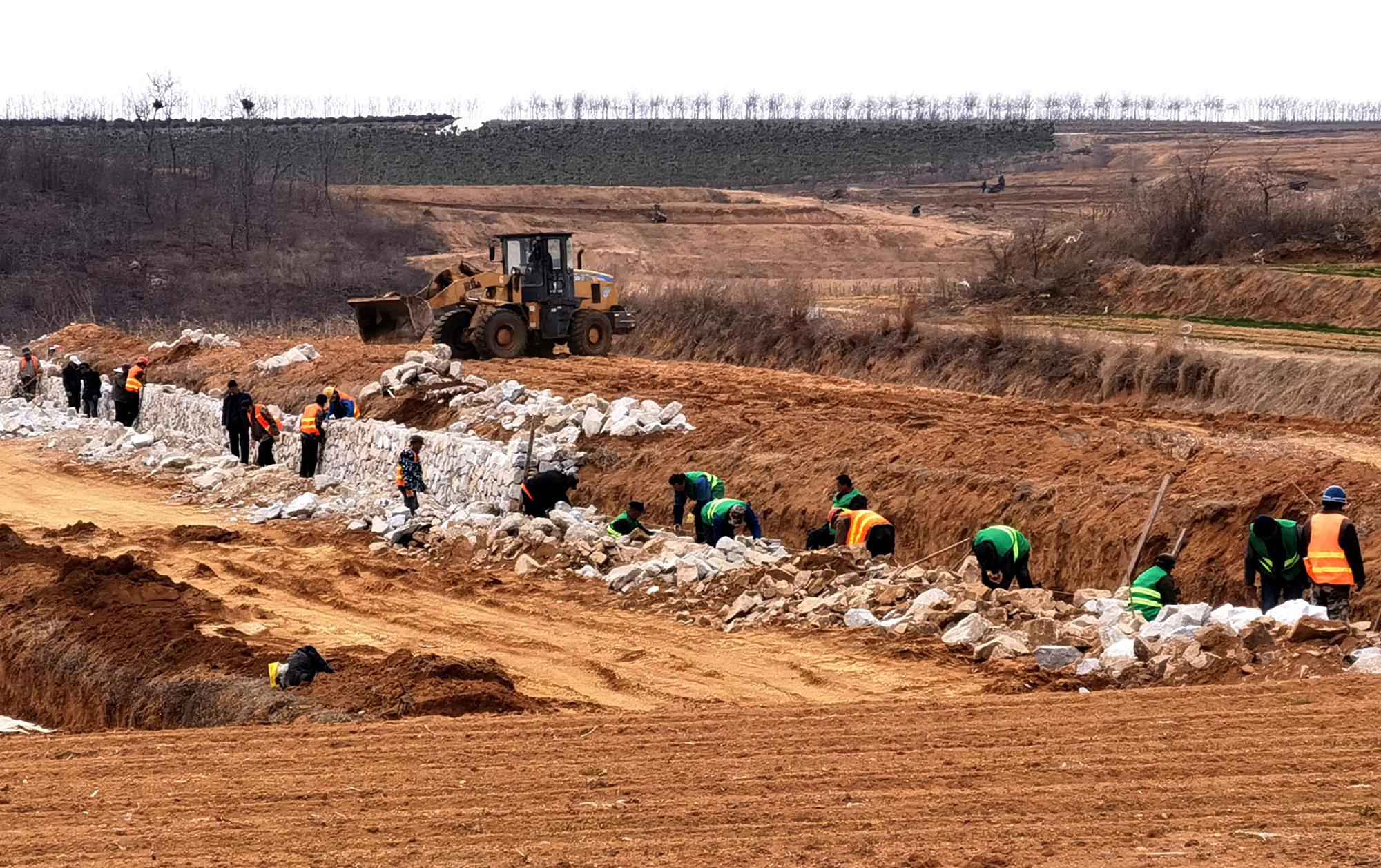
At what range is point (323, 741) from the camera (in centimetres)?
841

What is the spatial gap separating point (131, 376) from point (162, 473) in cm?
475

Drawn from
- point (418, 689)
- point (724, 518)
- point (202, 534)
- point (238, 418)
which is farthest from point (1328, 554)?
point (238, 418)

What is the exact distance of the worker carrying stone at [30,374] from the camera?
3191 cm

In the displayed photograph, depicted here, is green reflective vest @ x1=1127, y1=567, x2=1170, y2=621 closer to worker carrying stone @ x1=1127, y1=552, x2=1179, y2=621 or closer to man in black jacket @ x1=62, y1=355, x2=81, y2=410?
worker carrying stone @ x1=1127, y1=552, x2=1179, y2=621

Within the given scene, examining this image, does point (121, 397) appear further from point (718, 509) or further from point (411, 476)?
point (718, 509)

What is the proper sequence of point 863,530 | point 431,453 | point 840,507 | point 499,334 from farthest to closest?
point 499,334 < point 431,453 < point 840,507 < point 863,530

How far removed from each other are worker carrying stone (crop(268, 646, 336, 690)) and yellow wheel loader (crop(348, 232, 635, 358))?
15.8 metres

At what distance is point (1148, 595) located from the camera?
36.4 feet

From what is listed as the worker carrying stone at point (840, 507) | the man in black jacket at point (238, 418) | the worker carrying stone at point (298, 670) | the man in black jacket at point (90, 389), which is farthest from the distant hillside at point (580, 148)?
the worker carrying stone at point (298, 670)

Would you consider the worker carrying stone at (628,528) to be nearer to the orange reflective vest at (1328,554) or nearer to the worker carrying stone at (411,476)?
the worker carrying stone at (411,476)

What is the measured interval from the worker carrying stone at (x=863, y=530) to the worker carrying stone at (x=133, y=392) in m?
18.0

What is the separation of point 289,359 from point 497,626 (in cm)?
1436

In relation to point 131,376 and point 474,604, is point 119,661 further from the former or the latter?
point 131,376

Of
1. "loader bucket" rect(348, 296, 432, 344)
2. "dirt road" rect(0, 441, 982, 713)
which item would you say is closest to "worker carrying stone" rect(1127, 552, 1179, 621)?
"dirt road" rect(0, 441, 982, 713)
